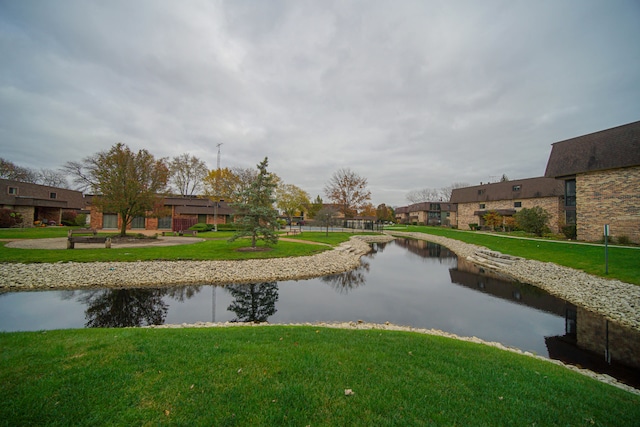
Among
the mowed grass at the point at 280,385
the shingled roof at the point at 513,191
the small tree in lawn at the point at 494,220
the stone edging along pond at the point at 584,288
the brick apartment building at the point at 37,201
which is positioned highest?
the shingled roof at the point at 513,191

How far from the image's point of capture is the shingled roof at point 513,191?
32.9 m

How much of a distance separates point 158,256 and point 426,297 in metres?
13.3

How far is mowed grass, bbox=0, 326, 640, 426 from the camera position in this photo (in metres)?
2.73

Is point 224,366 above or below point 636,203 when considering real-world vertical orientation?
below

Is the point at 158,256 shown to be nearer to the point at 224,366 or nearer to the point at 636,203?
the point at 224,366

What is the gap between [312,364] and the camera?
3.86 metres

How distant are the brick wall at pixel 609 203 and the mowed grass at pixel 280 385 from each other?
2164cm

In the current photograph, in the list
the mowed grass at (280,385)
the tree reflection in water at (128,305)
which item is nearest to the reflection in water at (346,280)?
the tree reflection in water at (128,305)

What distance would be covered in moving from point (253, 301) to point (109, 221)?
32.4 metres

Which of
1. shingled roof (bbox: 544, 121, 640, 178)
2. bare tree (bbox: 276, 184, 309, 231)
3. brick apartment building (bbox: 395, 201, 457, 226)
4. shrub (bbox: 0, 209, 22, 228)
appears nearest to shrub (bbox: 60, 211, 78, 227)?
shrub (bbox: 0, 209, 22, 228)

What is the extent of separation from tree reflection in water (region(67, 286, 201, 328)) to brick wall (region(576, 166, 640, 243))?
2679cm

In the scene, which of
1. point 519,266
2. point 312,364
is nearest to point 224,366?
point 312,364

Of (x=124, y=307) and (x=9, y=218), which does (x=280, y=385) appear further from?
(x=9, y=218)

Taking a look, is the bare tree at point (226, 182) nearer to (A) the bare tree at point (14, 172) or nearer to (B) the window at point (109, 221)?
(B) the window at point (109, 221)
